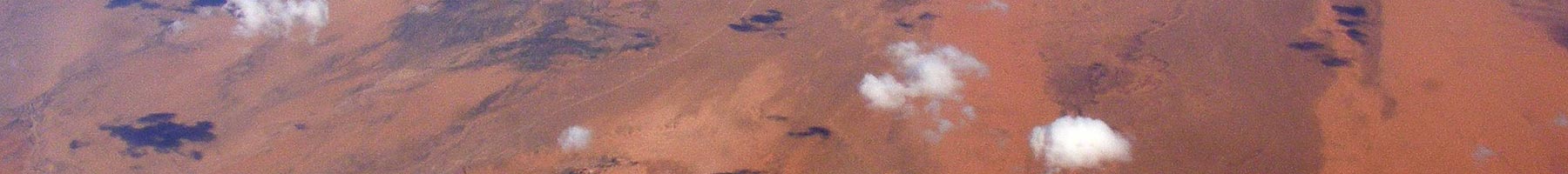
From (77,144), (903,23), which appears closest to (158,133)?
(77,144)

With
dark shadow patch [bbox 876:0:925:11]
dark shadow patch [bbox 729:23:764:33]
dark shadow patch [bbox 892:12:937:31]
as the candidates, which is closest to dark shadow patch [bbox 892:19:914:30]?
dark shadow patch [bbox 892:12:937:31]

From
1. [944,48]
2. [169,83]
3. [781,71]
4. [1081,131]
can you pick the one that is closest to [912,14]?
[944,48]

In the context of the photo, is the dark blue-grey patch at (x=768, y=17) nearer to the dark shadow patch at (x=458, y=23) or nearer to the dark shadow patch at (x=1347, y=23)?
the dark shadow patch at (x=458, y=23)

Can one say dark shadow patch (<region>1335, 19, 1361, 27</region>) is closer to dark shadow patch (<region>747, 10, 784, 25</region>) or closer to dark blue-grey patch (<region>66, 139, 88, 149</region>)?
dark shadow patch (<region>747, 10, 784, 25</region>)

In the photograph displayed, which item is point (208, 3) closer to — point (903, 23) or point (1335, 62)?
point (903, 23)

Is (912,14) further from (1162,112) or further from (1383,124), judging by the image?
(1383,124)

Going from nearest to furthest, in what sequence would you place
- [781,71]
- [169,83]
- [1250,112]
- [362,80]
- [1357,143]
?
[1357,143], [1250,112], [781,71], [362,80], [169,83]
